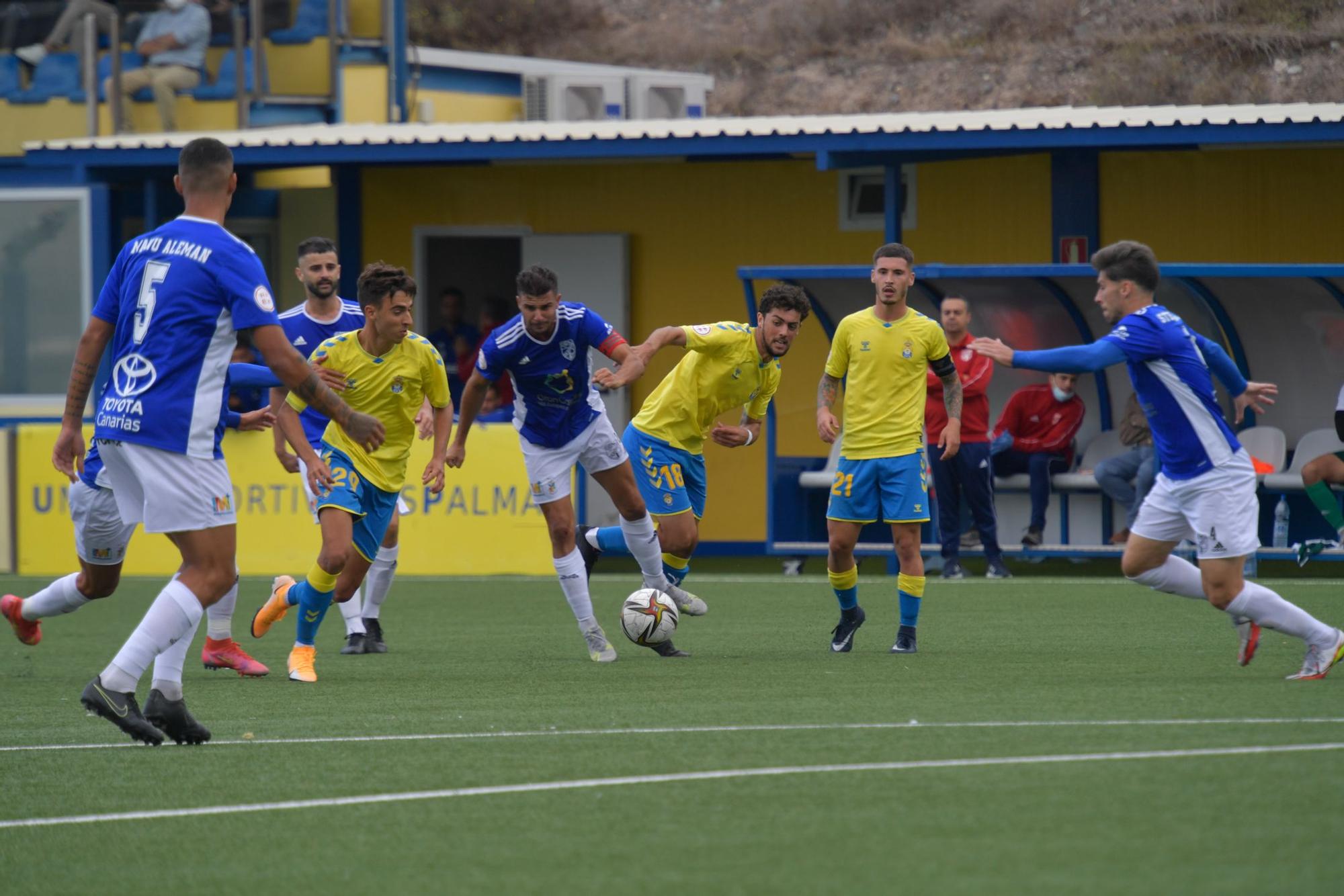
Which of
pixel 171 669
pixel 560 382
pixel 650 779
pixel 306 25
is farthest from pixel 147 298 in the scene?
pixel 306 25

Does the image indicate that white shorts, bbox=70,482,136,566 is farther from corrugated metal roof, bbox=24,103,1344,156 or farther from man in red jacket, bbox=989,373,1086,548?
man in red jacket, bbox=989,373,1086,548

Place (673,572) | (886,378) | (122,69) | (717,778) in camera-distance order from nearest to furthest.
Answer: (717,778)
(886,378)
(673,572)
(122,69)

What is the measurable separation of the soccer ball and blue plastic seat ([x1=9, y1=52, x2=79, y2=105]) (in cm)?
1416

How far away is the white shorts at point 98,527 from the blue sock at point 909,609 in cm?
375

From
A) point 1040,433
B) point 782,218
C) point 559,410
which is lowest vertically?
point 1040,433

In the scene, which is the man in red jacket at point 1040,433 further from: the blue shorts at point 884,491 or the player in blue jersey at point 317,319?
the player in blue jersey at point 317,319

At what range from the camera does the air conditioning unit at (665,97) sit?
2370 centimetres

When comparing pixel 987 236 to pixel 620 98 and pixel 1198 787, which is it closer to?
pixel 620 98

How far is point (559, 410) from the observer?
31.8 ft

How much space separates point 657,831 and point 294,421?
4.27 metres

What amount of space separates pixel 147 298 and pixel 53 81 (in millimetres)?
16272

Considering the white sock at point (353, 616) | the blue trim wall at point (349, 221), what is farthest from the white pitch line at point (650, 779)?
the blue trim wall at point (349, 221)

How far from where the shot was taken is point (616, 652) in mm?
9711

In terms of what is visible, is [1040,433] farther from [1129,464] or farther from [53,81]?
[53,81]
